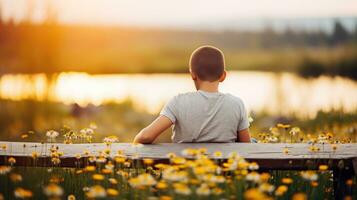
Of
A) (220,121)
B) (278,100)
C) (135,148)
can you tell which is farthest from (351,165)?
(278,100)

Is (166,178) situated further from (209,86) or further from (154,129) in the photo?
(209,86)

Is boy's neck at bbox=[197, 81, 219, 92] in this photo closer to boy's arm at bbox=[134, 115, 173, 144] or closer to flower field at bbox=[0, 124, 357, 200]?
boy's arm at bbox=[134, 115, 173, 144]

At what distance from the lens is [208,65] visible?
195 inches

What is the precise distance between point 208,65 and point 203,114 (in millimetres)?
338

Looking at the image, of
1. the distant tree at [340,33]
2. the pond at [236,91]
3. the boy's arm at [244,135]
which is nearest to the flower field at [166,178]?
the boy's arm at [244,135]

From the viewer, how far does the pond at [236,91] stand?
9.48m

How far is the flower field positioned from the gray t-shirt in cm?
33

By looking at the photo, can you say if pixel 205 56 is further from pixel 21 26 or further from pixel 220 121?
pixel 21 26

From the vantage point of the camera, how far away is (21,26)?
9367 millimetres

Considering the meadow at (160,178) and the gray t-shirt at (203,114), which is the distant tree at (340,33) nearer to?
the meadow at (160,178)

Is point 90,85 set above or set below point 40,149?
above

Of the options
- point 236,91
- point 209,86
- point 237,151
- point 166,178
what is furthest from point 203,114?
point 236,91

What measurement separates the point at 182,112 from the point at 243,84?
12152 mm

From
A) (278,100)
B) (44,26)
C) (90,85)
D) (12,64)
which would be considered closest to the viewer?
(44,26)
